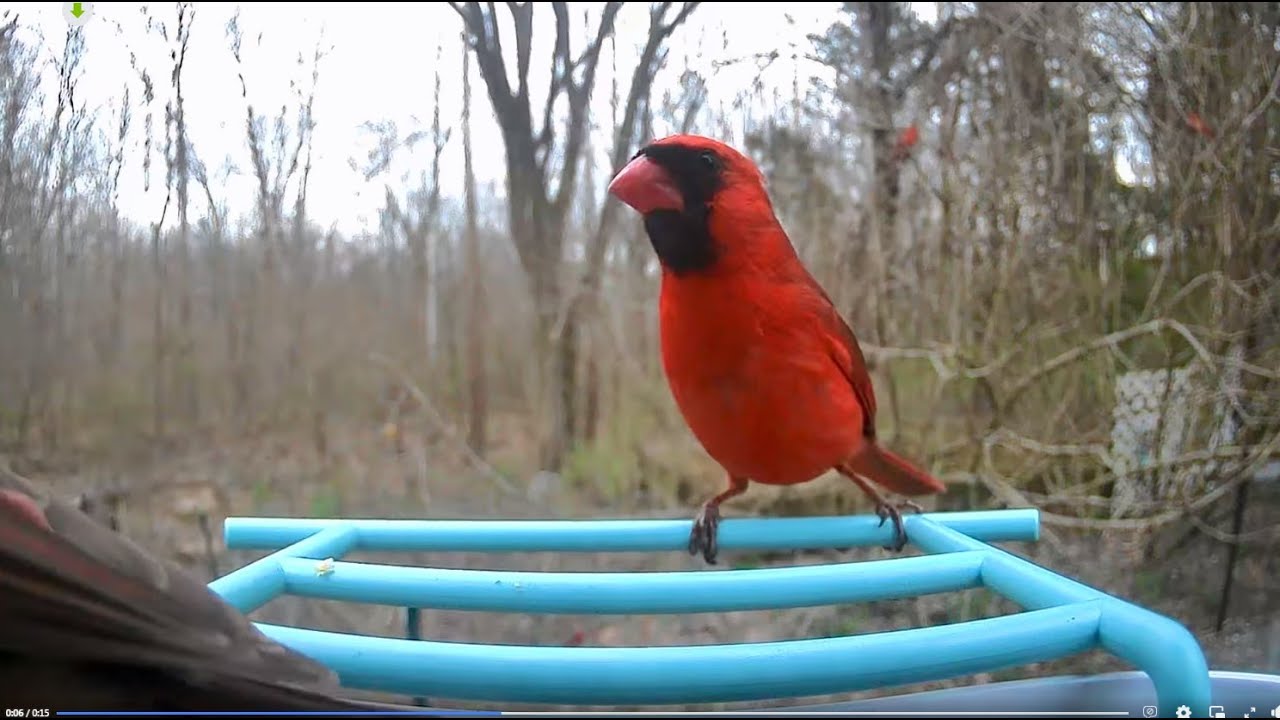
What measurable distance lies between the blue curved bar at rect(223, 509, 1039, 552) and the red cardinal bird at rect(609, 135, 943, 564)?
92mm

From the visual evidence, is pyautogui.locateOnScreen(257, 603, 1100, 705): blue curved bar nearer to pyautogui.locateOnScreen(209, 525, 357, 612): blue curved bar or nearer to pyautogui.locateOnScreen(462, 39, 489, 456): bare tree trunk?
pyautogui.locateOnScreen(209, 525, 357, 612): blue curved bar

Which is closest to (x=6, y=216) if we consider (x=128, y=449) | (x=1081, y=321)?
(x=128, y=449)

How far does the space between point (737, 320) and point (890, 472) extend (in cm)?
38

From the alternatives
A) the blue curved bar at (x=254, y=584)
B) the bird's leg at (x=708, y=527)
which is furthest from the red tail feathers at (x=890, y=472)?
the blue curved bar at (x=254, y=584)

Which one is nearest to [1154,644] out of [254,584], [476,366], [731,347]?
[731,347]

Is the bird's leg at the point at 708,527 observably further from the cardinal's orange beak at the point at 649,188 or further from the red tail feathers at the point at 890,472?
the cardinal's orange beak at the point at 649,188

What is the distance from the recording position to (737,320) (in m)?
0.69

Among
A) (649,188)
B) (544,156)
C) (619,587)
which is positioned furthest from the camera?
(544,156)

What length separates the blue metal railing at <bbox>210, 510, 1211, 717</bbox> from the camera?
40cm

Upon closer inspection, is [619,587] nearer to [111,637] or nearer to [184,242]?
[111,637]

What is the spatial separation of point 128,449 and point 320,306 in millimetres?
514

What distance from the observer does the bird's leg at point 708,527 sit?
850 mm

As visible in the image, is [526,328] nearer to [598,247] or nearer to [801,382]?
[598,247]

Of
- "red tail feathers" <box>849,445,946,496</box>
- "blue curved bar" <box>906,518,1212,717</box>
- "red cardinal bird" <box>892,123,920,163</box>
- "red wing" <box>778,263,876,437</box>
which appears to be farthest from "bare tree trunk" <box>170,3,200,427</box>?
"red cardinal bird" <box>892,123,920,163</box>
